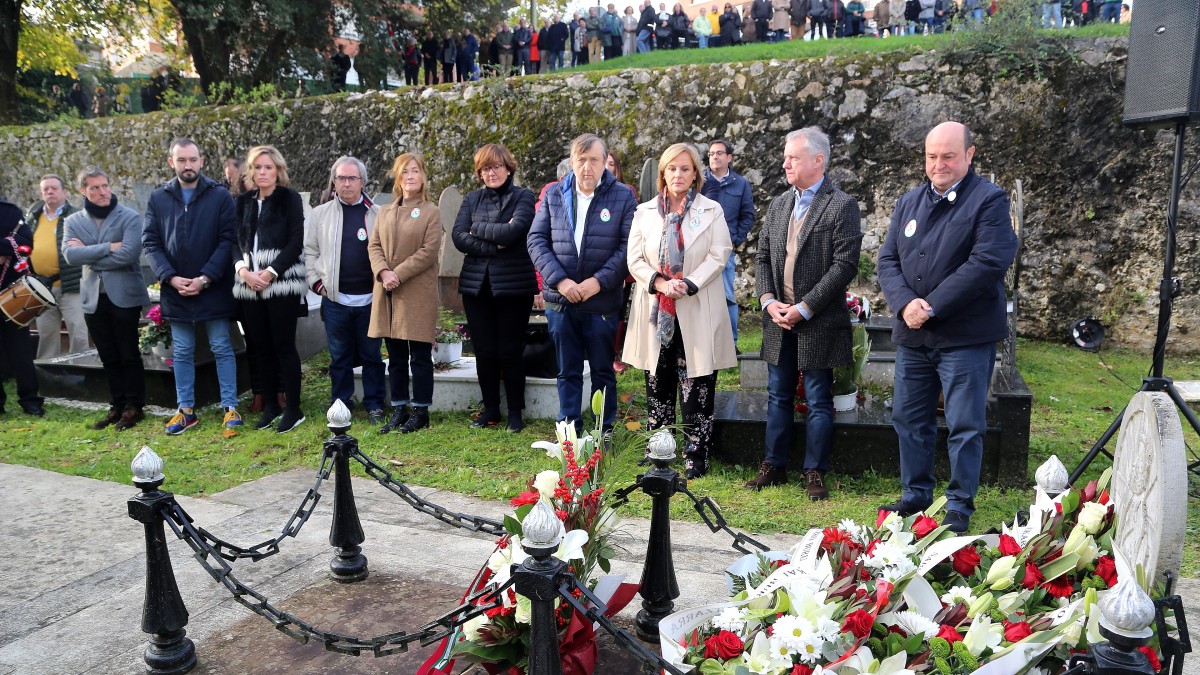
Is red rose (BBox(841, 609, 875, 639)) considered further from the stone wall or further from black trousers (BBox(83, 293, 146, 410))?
the stone wall

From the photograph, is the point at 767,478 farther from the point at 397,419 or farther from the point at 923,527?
the point at 397,419

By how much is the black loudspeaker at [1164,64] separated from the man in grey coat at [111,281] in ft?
22.6

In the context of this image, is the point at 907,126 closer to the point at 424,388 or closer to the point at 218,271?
the point at 424,388

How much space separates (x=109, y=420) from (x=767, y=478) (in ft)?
17.5

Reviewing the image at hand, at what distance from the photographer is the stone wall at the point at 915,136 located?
8.34m

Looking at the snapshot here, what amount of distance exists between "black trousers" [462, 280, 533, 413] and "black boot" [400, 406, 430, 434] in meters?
0.51

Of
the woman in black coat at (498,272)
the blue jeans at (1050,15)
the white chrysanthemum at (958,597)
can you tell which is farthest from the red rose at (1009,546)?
the blue jeans at (1050,15)

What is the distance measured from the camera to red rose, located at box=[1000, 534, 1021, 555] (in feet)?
8.35

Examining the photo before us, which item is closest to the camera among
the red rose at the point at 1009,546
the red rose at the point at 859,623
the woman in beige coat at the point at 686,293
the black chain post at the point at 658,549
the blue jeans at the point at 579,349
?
the red rose at the point at 859,623

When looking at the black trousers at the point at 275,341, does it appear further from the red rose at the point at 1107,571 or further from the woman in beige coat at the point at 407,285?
the red rose at the point at 1107,571

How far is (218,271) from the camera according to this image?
21.5 ft

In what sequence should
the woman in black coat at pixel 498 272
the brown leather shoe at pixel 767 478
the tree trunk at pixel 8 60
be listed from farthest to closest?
the tree trunk at pixel 8 60
the woman in black coat at pixel 498 272
the brown leather shoe at pixel 767 478

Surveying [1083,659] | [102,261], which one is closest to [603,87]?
[102,261]

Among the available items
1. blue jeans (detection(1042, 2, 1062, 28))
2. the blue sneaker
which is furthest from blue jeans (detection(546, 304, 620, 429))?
blue jeans (detection(1042, 2, 1062, 28))
